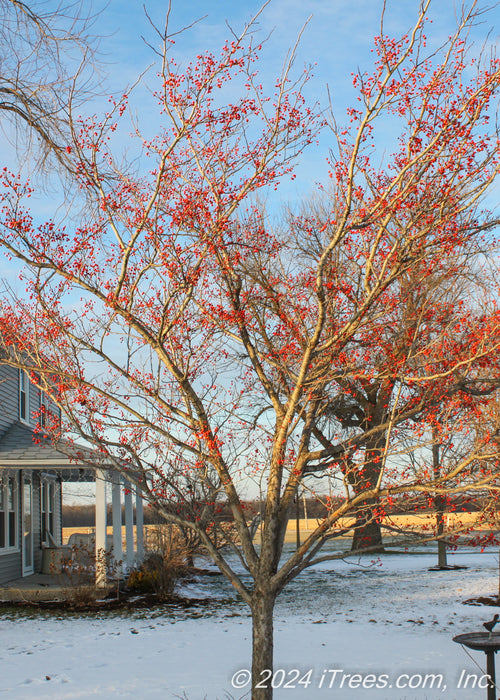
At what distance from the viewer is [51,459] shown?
13547 mm

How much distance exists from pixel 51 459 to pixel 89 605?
9.62 feet

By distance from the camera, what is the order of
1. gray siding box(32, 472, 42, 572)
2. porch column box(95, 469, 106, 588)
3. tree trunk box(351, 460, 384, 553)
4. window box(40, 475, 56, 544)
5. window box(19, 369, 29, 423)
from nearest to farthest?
1. tree trunk box(351, 460, 384, 553)
2. porch column box(95, 469, 106, 588)
3. window box(19, 369, 29, 423)
4. gray siding box(32, 472, 42, 572)
5. window box(40, 475, 56, 544)

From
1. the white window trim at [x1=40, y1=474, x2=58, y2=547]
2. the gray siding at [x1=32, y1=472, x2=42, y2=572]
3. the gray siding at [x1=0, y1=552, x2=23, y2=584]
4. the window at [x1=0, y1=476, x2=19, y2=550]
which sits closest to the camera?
the gray siding at [x1=0, y1=552, x2=23, y2=584]

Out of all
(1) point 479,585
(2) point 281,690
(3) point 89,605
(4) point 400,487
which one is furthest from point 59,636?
(1) point 479,585

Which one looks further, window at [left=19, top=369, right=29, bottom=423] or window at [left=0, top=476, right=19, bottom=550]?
window at [left=19, top=369, right=29, bottom=423]

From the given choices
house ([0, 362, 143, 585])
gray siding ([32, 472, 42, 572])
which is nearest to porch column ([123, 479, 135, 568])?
house ([0, 362, 143, 585])

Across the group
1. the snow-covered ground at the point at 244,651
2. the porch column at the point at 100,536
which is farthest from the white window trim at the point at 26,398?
the snow-covered ground at the point at 244,651

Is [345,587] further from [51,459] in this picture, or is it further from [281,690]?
[281,690]

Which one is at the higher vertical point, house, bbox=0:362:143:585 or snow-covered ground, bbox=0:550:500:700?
house, bbox=0:362:143:585

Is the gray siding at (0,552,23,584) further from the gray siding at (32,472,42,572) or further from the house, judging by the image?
the gray siding at (32,472,42,572)

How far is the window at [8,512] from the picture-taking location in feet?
49.6

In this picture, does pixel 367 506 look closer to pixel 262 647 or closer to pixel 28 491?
pixel 262 647

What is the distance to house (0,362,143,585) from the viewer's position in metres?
13.6

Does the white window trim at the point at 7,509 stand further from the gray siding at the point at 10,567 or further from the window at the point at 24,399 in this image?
the window at the point at 24,399
